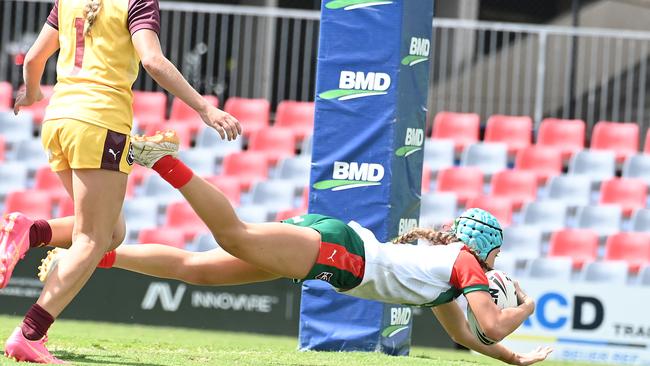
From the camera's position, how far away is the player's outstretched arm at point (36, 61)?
19.7 ft

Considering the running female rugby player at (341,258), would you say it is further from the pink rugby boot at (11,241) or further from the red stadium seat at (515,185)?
the red stadium seat at (515,185)

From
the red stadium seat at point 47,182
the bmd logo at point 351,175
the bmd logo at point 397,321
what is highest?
the bmd logo at point 351,175

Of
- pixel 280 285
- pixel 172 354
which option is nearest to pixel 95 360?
pixel 172 354

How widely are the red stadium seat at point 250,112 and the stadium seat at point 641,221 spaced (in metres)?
4.41

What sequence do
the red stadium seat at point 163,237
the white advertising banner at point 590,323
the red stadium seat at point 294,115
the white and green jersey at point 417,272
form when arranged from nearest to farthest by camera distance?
1. the white and green jersey at point 417,272
2. the white advertising banner at point 590,323
3. the red stadium seat at point 163,237
4. the red stadium seat at point 294,115

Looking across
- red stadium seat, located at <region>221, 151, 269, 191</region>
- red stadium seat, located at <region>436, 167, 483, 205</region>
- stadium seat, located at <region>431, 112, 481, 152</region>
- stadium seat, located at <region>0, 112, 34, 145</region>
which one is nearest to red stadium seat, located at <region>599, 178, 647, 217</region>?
red stadium seat, located at <region>436, 167, 483, 205</region>

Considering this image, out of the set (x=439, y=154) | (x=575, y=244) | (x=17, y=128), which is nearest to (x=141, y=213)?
(x=17, y=128)

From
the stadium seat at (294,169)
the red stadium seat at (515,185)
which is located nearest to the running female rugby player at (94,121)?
the stadium seat at (294,169)

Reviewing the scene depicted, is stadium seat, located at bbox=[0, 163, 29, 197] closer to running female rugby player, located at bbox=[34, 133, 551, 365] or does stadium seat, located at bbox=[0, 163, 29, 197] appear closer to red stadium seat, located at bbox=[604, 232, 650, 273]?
red stadium seat, located at bbox=[604, 232, 650, 273]

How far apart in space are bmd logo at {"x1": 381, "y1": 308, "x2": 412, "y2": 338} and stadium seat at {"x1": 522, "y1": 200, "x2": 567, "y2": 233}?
5.35 m

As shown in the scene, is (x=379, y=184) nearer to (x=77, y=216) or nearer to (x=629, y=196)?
(x=77, y=216)

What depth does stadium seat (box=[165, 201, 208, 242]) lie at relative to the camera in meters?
12.8

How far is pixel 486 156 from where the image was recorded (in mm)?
13891

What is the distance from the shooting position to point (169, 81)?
549 centimetres
